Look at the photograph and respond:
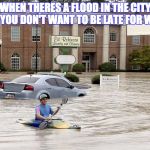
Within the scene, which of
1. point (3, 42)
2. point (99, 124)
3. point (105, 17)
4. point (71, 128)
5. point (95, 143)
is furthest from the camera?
point (3, 42)

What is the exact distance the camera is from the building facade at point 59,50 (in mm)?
84562

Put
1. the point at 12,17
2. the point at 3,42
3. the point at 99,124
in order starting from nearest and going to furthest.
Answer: the point at 99,124
the point at 12,17
the point at 3,42

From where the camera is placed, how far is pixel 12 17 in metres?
65.1

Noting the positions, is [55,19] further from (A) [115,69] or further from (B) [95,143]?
(B) [95,143]

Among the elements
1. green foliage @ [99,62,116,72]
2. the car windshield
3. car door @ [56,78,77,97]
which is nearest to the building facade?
green foliage @ [99,62,116,72]

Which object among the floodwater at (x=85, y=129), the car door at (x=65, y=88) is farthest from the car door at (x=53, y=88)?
the floodwater at (x=85, y=129)

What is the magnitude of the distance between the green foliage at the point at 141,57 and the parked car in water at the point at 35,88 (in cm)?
5914

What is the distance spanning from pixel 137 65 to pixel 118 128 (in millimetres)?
73857

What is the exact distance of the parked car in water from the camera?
23328 mm

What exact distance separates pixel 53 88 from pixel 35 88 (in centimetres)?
129

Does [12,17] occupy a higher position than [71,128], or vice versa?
[12,17]

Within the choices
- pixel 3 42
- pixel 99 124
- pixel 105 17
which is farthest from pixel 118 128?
pixel 3 42

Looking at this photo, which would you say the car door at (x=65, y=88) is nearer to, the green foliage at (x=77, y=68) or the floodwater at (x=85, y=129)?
the floodwater at (x=85, y=129)

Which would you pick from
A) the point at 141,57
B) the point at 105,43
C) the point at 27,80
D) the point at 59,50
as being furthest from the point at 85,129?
the point at 105,43
